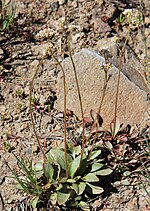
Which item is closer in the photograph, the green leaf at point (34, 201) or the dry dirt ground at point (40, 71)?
the green leaf at point (34, 201)

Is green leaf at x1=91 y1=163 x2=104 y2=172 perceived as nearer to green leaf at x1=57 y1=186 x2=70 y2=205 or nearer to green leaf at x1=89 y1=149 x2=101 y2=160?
green leaf at x1=89 y1=149 x2=101 y2=160

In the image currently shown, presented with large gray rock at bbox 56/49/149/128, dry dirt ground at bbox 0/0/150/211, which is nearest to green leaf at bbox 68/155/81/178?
dry dirt ground at bbox 0/0/150/211

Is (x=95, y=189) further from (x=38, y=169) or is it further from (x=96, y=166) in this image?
(x=38, y=169)

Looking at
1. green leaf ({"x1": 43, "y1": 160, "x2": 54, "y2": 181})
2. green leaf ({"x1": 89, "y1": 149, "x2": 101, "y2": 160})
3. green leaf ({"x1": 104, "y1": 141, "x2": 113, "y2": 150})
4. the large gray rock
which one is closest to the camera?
green leaf ({"x1": 43, "y1": 160, "x2": 54, "y2": 181})

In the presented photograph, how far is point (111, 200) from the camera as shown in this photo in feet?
11.8

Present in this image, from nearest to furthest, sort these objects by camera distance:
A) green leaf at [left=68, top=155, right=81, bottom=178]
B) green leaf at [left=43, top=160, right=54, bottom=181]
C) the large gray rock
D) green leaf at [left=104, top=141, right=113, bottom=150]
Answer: green leaf at [left=43, top=160, right=54, bottom=181]
green leaf at [left=68, top=155, right=81, bottom=178]
green leaf at [left=104, top=141, right=113, bottom=150]
the large gray rock

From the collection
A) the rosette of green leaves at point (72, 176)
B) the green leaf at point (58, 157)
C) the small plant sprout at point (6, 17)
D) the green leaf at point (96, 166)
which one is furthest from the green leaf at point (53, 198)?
the small plant sprout at point (6, 17)

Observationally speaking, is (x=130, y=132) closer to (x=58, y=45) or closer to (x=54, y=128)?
(x=54, y=128)

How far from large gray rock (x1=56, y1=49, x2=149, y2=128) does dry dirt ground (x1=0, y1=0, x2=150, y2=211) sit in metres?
0.30

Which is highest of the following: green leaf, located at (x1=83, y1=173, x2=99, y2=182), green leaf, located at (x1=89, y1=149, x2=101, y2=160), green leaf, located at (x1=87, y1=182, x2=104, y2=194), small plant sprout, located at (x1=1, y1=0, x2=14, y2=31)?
small plant sprout, located at (x1=1, y1=0, x2=14, y2=31)

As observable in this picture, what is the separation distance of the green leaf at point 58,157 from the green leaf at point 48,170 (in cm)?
14

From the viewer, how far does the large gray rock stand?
404cm

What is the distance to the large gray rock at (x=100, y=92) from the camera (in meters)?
4.04

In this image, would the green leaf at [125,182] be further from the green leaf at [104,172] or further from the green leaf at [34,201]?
the green leaf at [34,201]
